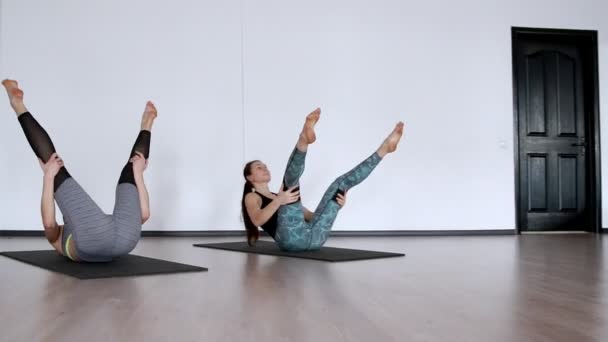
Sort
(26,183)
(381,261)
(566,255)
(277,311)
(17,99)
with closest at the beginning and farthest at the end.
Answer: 1. (277,311)
2. (17,99)
3. (381,261)
4. (566,255)
5. (26,183)

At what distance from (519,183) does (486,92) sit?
3.11 feet

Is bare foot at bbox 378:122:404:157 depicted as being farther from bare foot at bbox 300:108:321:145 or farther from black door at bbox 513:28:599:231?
black door at bbox 513:28:599:231

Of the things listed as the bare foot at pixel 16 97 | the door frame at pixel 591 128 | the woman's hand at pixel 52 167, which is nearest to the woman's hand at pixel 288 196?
the woman's hand at pixel 52 167

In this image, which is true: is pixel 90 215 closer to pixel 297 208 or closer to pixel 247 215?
pixel 297 208

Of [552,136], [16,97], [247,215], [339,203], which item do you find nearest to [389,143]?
[339,203]

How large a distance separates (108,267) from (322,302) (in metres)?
1.37

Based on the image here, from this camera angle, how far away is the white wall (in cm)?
604

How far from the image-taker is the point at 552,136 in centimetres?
637

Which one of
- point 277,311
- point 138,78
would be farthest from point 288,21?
point 277,311

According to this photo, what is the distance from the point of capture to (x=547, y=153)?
6355 mm

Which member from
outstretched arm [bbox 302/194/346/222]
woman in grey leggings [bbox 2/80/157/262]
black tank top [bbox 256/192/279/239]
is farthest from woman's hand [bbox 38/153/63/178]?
outstretched arm [bbox 302/194/346/222]

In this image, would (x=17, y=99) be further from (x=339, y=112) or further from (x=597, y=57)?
(x=597, y=57)

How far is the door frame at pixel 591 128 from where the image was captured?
6324 millimetres

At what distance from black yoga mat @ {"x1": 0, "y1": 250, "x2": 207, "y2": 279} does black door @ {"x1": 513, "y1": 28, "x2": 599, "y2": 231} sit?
4.16 m
